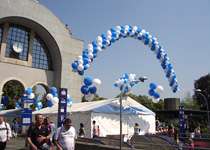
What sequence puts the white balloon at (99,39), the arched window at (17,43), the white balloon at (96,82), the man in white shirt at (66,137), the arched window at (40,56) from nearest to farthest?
the man in white shirt at (66,137) < the white balloon at (96,82) < the white balloon at (99,39) < the arched window at (17,43) < the arched window at (40,56)

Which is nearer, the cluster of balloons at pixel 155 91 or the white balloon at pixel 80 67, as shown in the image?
the white balloon at pixel 80 67

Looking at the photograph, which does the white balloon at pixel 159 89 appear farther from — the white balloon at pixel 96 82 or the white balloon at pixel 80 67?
the white balloon at pixel 80 67

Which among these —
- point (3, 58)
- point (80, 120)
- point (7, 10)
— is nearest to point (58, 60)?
point (3, 58)

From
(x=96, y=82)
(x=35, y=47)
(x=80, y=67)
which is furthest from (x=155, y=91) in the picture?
(x=35, y=47)

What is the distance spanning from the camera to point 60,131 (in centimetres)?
579

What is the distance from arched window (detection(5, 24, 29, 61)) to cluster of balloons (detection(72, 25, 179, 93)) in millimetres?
18837

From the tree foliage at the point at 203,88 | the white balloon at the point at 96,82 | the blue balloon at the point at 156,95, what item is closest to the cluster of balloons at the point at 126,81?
the blue balloon at the point at 156,95

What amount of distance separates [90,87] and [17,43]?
2078 centimetres

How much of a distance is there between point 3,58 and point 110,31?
19292mm

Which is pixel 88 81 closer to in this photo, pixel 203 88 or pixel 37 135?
pixel 37 135

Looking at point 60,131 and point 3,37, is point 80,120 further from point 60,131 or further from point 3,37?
point 3,37

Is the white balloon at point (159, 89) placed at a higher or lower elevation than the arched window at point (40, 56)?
lower

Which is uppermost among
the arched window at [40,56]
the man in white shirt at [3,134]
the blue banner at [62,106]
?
the arched window at [40,56]

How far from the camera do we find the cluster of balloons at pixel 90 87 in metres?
14.5
